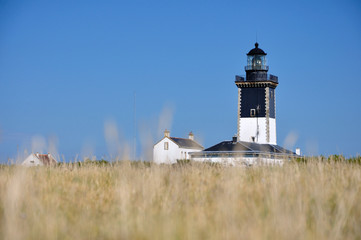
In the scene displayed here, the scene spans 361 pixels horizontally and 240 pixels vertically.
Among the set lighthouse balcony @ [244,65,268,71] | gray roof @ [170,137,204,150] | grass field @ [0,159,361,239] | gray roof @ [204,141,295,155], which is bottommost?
grass field @ [0,159,361,239]

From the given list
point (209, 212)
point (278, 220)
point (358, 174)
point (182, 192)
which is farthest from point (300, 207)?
point (358, 174)

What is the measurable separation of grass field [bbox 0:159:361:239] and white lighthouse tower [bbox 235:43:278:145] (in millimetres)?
40046

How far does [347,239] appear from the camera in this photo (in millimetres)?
4379

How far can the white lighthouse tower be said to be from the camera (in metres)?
47.0

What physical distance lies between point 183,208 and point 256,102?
42.5 metres

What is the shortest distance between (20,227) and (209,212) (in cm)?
189

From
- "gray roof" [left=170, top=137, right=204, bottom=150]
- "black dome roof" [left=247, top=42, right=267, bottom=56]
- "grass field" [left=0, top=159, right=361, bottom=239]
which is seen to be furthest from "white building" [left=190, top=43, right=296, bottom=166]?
"grass field" [left=0, top=159, right=361, bottom=239]

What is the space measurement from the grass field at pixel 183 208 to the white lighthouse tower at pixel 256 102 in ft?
131

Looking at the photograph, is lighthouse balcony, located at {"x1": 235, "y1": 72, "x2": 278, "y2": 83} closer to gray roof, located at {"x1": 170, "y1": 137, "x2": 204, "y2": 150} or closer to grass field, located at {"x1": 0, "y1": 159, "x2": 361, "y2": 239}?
→ gray roof, located at {"x1": 170, "y1": 137, "x2": 204, "y2": 150}

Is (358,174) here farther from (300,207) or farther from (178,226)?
(178,226)

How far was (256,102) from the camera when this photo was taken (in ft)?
155

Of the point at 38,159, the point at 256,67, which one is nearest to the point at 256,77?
the point at 256,67

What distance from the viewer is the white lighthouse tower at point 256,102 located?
47000 mm

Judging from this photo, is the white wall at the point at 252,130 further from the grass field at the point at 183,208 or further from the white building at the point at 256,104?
the grass field at the point at 183,208
